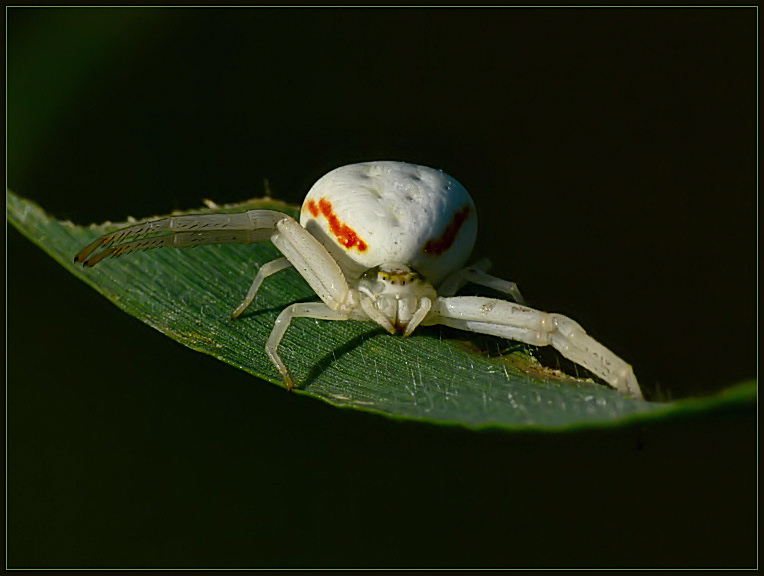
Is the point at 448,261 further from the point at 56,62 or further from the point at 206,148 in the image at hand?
the point at 56,62

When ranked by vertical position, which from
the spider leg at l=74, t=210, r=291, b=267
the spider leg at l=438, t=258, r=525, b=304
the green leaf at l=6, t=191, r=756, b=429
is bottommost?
the green leaf at l=6, t=191, r=756, b=429

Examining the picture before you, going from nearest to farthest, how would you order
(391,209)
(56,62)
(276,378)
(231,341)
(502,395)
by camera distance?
(502,395) < (276,378) < (231,341) < (391,209) < (56,62)

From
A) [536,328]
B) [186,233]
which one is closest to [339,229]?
[186,233]

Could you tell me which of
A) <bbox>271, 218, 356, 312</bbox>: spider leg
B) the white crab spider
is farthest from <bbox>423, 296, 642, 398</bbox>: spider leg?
<bbox>271, 218, 356, 312</bbox>: spider leg

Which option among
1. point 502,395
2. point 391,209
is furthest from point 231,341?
point 502,395

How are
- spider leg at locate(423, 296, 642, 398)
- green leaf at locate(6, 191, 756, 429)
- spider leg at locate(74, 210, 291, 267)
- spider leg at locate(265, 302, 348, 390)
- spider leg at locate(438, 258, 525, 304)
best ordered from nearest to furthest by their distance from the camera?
green leaf at locate(6, 191, 756, 429), spider leg at locate(423, 296, 642, 398), spider leg at locate(265, 302, 348, 390), spider leg at locate(74, 210, 291, 267), spider leg at locate(438, 258, 525, 304)

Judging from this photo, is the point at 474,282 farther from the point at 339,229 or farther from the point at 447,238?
the point at 339,229

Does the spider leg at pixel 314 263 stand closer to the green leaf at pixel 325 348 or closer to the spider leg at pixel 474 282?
the green leaf at pixel 325 348

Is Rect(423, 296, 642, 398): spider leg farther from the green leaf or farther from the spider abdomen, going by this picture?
the spider abdomen
